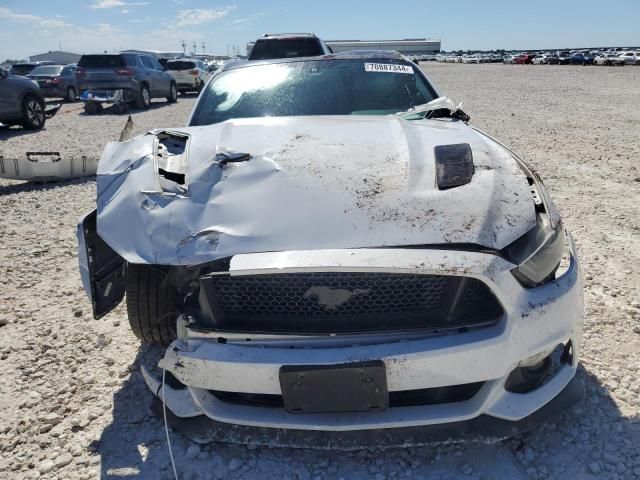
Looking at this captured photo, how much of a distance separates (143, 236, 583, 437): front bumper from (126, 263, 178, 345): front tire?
1.42 feet

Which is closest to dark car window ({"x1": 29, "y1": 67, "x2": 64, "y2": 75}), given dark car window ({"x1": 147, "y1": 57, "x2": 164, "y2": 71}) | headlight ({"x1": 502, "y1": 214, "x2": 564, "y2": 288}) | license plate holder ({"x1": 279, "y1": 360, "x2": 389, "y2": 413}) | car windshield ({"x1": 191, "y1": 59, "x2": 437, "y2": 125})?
dark car window ({"x1": 147, "y1": 57, "x2": 164, "y2": 71})

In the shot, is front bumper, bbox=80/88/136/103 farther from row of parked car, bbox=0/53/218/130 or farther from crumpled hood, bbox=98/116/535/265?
crumpled hood, bbox=98/116/535/265

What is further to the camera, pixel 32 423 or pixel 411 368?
pixel 32 423

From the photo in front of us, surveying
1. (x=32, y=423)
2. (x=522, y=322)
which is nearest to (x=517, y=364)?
(x=522, y=322)

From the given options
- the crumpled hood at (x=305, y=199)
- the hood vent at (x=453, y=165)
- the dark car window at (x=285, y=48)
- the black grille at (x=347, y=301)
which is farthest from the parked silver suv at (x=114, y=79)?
the black grille at (x=347, y=301)

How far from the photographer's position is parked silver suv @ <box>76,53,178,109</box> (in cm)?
1417

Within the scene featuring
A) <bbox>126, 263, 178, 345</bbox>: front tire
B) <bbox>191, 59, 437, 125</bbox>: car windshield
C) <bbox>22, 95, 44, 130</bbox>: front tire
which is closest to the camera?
<bbox>126, 263, 178, 345</bbox>: front tire

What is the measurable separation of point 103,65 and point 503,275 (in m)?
15.5

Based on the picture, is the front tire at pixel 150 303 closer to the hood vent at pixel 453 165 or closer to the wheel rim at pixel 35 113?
the hood vent at pixel 453 165

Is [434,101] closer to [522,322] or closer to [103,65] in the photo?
[522,322]

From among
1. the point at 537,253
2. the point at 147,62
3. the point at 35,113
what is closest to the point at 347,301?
the point at 537,253

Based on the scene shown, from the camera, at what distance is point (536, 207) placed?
2.04m

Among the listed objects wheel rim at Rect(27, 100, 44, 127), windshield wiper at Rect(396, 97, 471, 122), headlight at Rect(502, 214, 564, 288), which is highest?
windshield wiper at Rect(396, 97, 471, 122)

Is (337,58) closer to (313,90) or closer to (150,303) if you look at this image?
(313,90)
